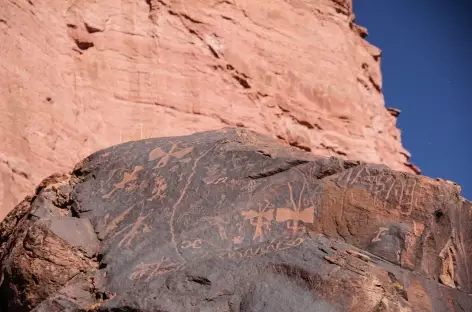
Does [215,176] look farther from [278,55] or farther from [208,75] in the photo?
[278,55]

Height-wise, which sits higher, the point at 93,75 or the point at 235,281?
the point at 93,75

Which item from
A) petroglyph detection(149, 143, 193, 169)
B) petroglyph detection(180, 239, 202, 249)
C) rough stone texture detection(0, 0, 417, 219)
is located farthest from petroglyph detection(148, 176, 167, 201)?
rough stone texture detection(0, 0, 417, 219)

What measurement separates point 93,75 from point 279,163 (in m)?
5.81

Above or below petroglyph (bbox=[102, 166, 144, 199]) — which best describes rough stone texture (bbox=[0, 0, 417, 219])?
above

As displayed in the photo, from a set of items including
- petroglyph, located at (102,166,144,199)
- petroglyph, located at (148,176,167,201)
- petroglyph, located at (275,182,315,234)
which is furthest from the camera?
petroglyph, located at (102,166,144,199)

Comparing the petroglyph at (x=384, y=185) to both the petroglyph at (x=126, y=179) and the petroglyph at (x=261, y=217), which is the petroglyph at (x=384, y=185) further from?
the petroglyph at (x=126, y=179)

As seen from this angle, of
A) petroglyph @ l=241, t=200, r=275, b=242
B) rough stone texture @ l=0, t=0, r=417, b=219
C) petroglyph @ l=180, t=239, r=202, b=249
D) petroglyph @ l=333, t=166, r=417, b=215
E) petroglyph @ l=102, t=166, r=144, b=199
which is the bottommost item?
petroglyph @ l=180, t=239, r=202, b=249

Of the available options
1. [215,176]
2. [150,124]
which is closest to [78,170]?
[215,176]

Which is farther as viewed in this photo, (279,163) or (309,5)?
(309,5)

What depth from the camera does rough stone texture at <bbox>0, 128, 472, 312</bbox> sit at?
13.3ft

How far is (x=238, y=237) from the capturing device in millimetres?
4664

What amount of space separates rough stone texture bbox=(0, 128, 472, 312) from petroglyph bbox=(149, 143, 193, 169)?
0.05ft

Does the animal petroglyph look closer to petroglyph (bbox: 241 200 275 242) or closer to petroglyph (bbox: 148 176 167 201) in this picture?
petroglyph (bbox: 241 200 275 242)

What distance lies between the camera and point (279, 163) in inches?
204
